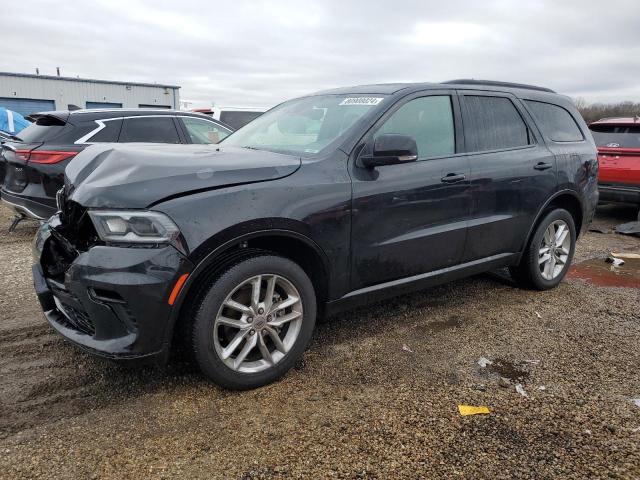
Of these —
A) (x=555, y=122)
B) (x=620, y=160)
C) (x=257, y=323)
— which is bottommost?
(x=257, y=323)

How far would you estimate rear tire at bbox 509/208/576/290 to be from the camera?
4.48 metres

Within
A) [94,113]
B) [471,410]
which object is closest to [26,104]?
[94,113]

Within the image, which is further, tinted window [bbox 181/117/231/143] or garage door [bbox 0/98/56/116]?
garage door [bbox 0/98/56/116]

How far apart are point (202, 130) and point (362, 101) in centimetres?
392

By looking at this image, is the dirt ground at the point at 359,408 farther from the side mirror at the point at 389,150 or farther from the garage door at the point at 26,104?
the garage door at the point at 26,104

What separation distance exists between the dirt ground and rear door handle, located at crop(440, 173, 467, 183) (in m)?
1.15

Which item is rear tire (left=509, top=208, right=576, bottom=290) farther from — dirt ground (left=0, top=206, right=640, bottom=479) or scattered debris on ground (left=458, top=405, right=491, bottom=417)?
scattered debris on ground (left=458, top=405, right=491, bottom=417)

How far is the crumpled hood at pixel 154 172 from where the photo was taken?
8.11 ft

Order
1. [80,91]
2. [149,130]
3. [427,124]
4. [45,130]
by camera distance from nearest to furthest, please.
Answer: [427,124], [45,130], [149,130], [80,91]

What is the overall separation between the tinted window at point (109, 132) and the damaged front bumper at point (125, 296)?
3864 mm

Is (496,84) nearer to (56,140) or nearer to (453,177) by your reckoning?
(453,177)

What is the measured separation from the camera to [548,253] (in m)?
4.66

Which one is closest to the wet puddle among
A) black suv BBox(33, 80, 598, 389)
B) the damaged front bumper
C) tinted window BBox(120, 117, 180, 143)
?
black suv BBox(33, 80, 598, 389)

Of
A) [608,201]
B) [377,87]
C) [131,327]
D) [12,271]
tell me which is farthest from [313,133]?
[608,201]
